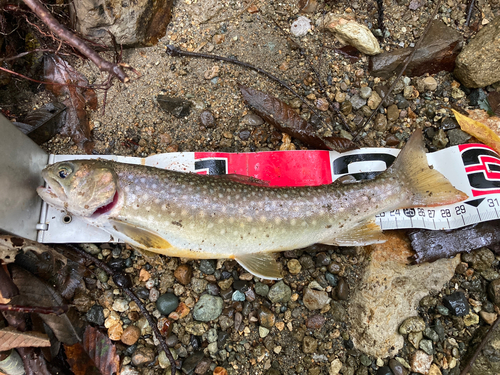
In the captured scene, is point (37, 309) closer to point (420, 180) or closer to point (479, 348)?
point (420, 180)

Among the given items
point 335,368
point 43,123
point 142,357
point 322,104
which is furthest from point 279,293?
point 43,123

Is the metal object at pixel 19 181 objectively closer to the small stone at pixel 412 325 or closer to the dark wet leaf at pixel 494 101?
the small stone at pixel 412 325

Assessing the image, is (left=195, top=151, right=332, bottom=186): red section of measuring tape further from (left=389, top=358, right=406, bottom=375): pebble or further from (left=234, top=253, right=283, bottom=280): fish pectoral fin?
(left=389, top=358, right=406, bottom=375): pebble

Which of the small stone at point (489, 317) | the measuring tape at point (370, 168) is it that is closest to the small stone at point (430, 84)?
the measuring tape at point (370, 168)

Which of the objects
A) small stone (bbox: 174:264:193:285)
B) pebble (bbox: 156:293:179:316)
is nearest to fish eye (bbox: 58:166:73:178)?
small stone (bbox: 174:264:193:285)

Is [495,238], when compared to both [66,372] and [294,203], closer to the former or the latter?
[294,203]

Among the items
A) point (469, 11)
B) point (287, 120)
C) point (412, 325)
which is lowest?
point (412, 325)
